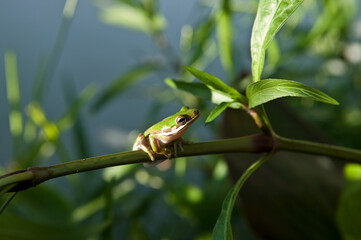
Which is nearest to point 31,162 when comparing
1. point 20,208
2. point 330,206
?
point 20,208

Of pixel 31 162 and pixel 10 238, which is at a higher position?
pixel 10 238

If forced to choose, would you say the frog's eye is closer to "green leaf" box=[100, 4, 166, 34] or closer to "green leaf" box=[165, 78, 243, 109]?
"green leaf" box=[165, 78, 243, 109]

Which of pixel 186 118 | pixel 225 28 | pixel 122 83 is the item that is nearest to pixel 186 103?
pixel 122 83

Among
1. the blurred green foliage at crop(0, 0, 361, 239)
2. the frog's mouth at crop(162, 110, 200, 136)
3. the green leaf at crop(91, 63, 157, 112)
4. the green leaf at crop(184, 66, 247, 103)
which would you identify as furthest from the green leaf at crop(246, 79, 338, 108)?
the green leaf at crop(91, 63, 157, 112)

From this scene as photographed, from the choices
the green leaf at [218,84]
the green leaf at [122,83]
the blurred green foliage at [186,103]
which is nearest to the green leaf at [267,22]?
the green leaf at [218,84]

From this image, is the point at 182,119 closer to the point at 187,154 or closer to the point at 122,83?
the point at 187,154

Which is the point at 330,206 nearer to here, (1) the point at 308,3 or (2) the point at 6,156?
(1) the point at 308,3
